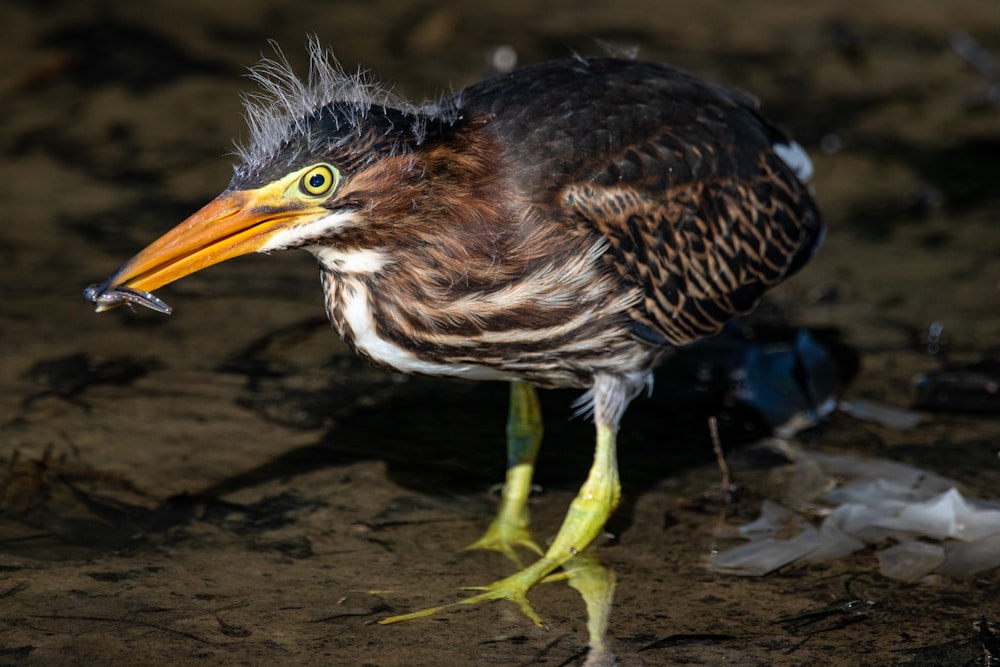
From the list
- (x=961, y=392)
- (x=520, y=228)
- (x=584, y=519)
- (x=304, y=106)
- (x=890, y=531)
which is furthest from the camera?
(x=961, y=392)

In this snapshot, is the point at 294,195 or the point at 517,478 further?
the point at 517,478

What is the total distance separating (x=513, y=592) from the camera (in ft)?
18.2

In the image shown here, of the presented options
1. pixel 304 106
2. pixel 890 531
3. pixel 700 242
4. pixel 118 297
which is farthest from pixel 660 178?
pixel 118 297

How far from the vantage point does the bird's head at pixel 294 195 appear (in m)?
4.94

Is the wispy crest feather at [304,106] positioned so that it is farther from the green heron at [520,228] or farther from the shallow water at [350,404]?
the shallow water at [350,404]

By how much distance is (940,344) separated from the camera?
769cm

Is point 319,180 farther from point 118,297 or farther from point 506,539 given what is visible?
point 506,539

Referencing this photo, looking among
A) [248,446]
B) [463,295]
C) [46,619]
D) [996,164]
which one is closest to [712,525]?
[463,295]

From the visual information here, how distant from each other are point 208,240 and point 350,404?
2.27m

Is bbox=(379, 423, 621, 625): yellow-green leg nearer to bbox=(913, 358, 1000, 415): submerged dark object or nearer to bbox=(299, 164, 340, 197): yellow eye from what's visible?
bbox=(299, 164, 340, 197): yellow eye

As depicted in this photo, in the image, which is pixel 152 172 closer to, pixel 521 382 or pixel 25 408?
pixel 25 408

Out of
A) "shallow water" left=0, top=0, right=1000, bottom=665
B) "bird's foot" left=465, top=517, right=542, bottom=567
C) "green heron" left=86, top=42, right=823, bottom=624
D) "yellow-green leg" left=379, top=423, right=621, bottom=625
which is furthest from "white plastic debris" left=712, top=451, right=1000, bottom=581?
"bird's foot" left=465, top=517, right=542, bottom=567

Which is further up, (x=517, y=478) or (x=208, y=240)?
(x=208, y=240)

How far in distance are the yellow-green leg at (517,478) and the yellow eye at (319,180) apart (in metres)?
1.83
